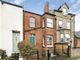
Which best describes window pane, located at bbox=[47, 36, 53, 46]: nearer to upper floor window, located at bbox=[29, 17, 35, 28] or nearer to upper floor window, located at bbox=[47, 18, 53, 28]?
upper floor window, located at bbox=[47, 18, 53, 28]

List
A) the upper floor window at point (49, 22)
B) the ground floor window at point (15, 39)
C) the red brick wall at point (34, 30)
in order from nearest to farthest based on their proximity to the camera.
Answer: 1. the ground floor window at point (15, 39)
2. the red brick wall at point (34, 30)
3. the upper floor window at point (49, 22)

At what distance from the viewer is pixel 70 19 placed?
1641 inches

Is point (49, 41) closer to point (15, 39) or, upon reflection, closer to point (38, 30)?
point (38, 30)

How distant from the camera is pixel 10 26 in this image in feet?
91.4

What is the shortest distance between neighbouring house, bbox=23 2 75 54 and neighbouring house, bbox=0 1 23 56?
108 inches

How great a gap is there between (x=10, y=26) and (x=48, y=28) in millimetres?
9543

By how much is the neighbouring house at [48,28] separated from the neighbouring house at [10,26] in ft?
9.03

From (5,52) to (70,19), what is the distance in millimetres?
19933

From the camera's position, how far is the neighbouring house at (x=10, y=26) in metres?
26.8

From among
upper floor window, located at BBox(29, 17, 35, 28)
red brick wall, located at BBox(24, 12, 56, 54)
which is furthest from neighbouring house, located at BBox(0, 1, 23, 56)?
upper floor window, located at BBox(29, 17, 35, 28)

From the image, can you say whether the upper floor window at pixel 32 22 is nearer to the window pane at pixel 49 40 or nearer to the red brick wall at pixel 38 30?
the red brick wall at pixel 38 30

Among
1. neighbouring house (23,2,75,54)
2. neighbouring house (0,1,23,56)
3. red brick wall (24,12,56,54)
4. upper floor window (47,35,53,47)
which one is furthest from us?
upper floor window (47,35,53,47)

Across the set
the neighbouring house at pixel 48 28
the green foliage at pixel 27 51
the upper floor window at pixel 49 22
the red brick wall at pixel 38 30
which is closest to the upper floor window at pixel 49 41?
the neighbouring house at pixel 48 28

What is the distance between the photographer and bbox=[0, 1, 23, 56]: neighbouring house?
26844 mm
